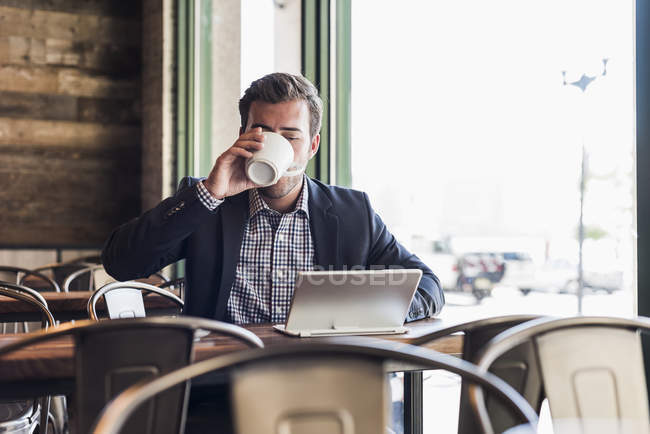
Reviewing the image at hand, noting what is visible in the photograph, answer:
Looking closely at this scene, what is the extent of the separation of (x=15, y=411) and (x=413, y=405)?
1.26 meters

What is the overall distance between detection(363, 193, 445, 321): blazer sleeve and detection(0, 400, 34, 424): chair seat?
117 centimetres

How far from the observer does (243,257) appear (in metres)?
2.22

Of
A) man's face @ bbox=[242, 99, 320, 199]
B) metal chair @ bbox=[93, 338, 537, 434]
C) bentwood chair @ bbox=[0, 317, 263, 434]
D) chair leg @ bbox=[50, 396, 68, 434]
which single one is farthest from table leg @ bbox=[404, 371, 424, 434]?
chair leg @ bbox=[50, 396, 68, 434]

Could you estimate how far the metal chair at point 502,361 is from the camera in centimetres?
135

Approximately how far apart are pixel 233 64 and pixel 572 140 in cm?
328

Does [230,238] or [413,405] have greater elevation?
[230,238]

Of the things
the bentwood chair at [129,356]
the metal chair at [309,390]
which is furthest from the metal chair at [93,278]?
the metal chair at [309,390]

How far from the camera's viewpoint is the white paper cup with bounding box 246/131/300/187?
192 centimetres

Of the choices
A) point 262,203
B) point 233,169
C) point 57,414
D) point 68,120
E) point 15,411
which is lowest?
point 57,414

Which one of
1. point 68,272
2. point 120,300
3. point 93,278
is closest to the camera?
point 120,300

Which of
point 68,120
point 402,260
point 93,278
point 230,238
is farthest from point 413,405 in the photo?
point 68,120

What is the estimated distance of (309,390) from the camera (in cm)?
84

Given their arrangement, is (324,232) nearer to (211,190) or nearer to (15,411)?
(211,190)

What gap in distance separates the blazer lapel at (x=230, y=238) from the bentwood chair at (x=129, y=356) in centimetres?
90
